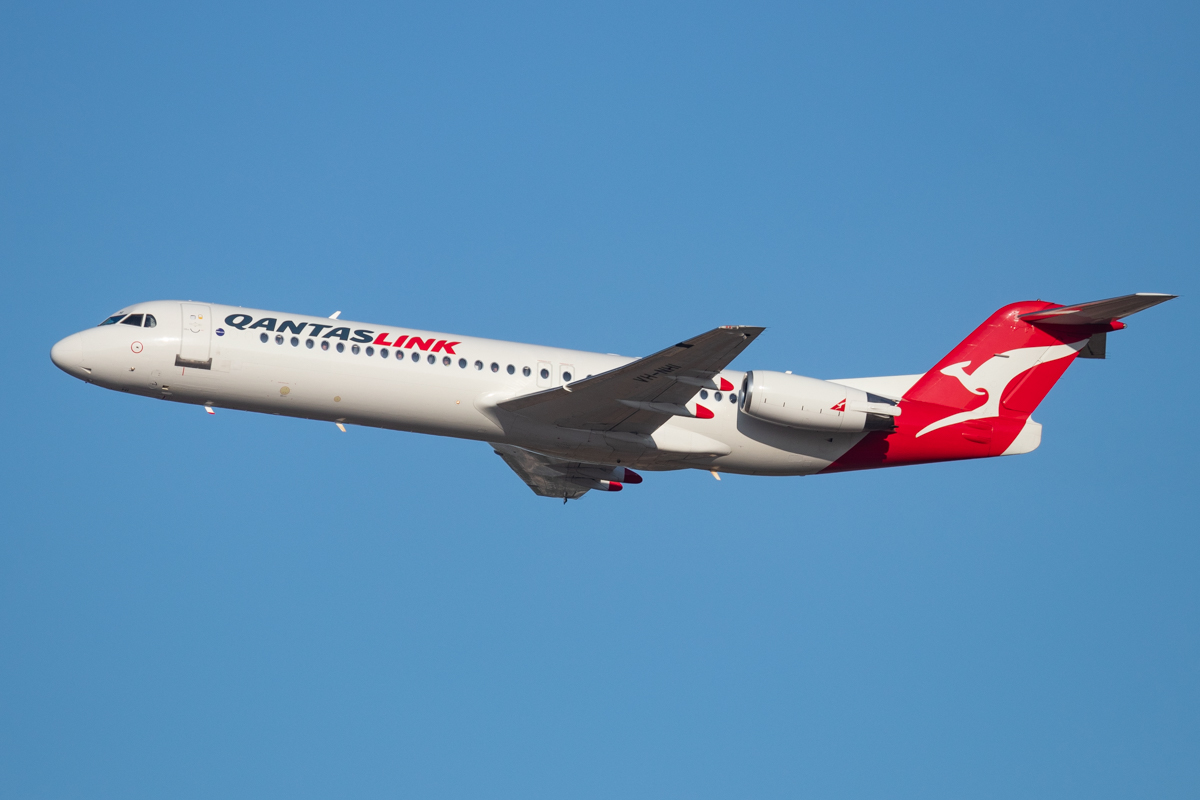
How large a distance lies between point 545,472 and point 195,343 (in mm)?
9673

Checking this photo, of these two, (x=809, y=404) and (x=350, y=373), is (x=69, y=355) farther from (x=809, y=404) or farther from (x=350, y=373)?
(x=809, y=404)

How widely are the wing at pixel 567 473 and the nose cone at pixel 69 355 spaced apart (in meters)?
9.86

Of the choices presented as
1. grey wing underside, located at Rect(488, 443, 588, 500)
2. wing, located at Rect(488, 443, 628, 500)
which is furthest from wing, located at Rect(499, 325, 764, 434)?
wing, located at Rect(488, 443, 628, 500)

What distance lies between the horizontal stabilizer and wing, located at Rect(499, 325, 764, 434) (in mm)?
8840

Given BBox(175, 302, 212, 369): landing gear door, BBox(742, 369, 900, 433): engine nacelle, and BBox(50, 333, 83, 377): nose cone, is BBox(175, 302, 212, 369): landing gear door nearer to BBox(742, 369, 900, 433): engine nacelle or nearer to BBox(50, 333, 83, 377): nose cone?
BBox(50, 333, 83, 377): nose cone

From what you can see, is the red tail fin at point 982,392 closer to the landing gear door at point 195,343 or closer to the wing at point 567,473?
the wing at point 567,473

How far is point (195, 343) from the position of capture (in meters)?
25.0

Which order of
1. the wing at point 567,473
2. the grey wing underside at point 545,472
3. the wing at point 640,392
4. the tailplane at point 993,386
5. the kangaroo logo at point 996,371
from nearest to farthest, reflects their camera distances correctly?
the wing at point 640,392 < the tailplane at point 993,386 < the kangaroo logo at point 996,371 < the grey wing underside at point 545,472 < the wing at point 567,473

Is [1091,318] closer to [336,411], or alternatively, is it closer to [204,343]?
[336,411]

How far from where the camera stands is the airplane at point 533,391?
24906 millimetres

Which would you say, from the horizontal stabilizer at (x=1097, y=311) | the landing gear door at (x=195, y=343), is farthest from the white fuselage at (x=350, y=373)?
the horizontal stabilizer at (x=1097, y=311)

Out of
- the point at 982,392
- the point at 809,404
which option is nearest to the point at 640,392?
the point at 809,404

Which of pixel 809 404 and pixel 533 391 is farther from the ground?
pixel 533 391

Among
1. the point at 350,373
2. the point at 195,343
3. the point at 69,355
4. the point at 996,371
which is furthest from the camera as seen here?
the point at 996,371
